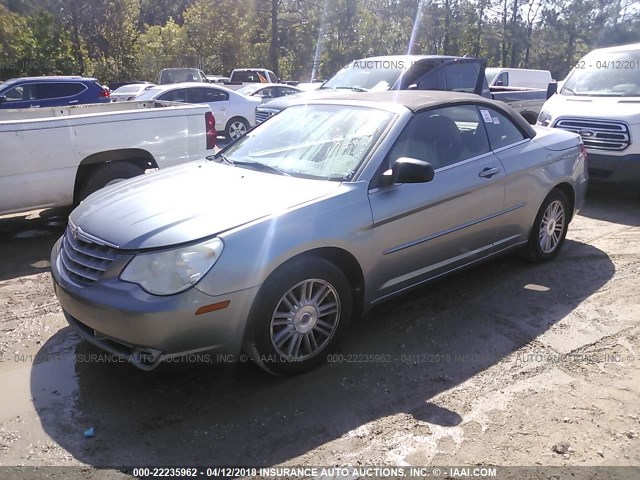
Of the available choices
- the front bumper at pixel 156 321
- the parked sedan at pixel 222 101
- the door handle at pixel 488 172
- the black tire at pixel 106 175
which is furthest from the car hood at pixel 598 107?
the parked sedan at pixel 222 101

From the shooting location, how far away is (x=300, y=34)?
40.3 m

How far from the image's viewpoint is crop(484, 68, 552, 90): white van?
18.5 m

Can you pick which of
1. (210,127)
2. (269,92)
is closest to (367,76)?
(210,127)

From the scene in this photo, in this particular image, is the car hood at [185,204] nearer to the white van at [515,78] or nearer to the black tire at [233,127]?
the black tire at [233,127]

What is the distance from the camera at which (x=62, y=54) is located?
98.4 feet

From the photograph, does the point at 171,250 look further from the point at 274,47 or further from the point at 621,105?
the point at 274,47

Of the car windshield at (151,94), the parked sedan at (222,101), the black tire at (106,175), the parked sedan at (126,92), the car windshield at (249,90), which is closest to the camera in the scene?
the black tire at (106,175)

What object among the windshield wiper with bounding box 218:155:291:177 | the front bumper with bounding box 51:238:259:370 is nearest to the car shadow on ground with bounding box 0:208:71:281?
the windshield wiper with bounding box 218:155:291:177

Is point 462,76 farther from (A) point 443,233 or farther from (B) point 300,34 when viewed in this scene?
(B) point 300,34

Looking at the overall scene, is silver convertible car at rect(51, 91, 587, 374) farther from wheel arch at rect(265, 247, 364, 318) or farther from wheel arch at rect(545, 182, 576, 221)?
wheel arch at rect(545, 182, 576, 221)

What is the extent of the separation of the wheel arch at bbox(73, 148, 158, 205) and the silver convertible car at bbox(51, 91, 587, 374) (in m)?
2.32

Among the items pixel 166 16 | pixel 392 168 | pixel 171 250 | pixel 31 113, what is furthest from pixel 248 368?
pixel 166 16

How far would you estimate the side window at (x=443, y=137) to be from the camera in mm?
4230

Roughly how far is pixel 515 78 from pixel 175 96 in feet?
37.2
